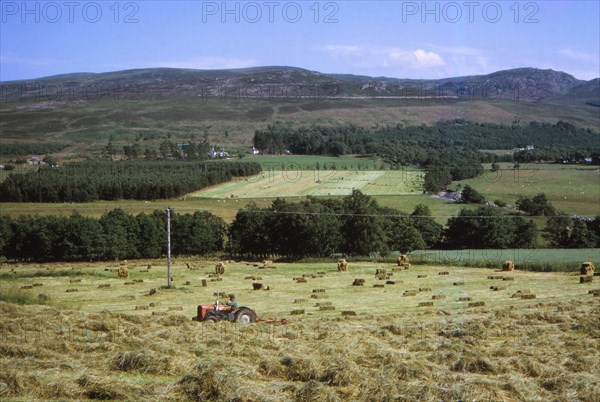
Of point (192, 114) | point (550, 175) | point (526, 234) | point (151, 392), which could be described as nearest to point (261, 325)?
point (151, 392)

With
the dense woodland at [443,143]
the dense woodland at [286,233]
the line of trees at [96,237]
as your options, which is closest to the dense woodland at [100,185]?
the dense woodland at [286,233]

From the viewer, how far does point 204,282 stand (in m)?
37.3

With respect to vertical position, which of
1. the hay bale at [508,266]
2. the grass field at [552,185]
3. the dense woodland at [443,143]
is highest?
the dense woodland at [443,143]

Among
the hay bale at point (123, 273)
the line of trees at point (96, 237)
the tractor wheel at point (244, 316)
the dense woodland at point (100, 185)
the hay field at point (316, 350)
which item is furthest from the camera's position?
the dense woodland at point (100, 185)

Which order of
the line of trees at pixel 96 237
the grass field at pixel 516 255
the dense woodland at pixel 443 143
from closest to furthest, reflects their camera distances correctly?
A: the grass field at pixel 516 255 < the line of trees at pixel 96 237 < the dense woodland at pixel 443 143

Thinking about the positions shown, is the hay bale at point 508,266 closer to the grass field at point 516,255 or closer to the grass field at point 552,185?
the grass field at point 516,255

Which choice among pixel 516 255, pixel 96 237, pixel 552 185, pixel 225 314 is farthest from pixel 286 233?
pixel 552 185

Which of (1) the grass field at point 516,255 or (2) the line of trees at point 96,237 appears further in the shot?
(2) the line of trees at point 96,237

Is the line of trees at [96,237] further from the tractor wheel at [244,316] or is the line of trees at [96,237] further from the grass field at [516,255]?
the tractor wheel at [244,316]

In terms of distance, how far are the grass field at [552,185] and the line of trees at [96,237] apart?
3235cm

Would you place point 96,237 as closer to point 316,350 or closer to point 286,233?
point 286,233

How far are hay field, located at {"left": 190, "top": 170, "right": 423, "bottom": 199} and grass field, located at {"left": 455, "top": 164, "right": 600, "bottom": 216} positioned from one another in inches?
329

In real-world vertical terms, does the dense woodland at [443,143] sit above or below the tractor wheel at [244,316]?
above

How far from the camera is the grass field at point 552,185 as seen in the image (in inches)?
2692
